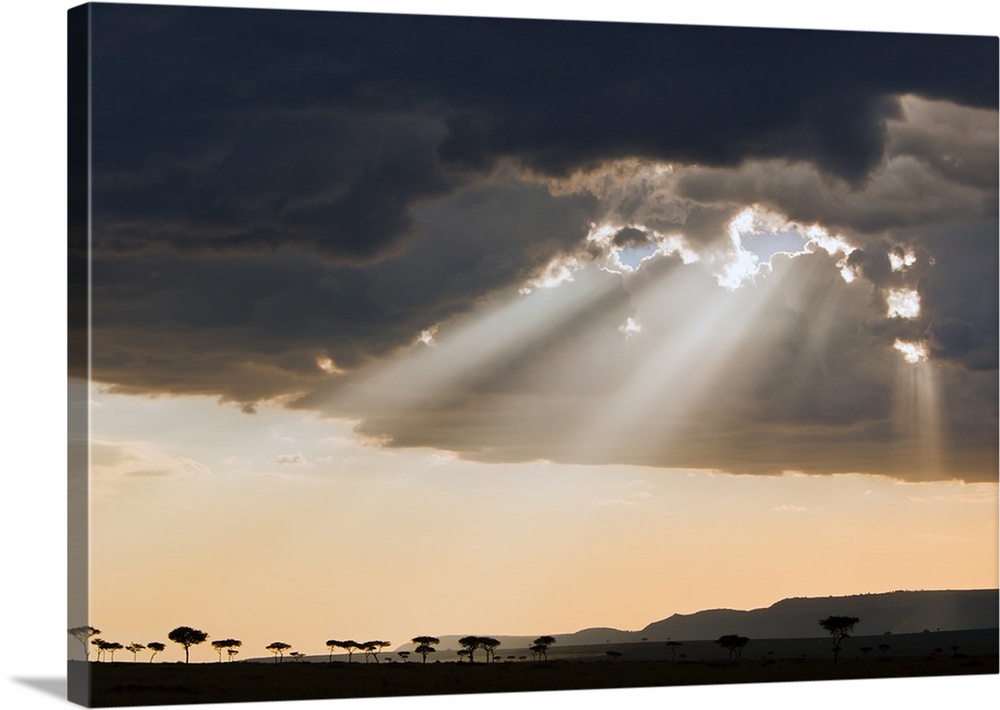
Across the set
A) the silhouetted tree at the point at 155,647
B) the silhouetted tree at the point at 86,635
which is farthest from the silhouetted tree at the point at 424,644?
the silhouetted tree at the point at 86,635

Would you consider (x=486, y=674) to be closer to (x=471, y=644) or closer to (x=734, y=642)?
(x=471, y=644)

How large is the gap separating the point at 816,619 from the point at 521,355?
2.95 meters

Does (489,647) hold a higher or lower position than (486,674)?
higher

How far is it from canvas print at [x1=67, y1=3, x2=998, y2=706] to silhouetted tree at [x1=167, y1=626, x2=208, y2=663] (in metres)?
0.05

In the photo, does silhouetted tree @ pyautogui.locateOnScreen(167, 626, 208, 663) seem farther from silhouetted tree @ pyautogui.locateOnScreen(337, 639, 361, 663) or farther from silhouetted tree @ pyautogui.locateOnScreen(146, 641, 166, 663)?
silhouetted tree @ pyautogui.locateOnScreen(337, 639, 361, 663)

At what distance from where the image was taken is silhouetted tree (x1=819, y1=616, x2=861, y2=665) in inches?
606

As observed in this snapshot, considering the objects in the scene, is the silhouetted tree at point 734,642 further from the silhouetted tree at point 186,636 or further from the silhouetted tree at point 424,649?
the silhouetted tree at point 186,636

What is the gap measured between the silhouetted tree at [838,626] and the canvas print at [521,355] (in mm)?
42

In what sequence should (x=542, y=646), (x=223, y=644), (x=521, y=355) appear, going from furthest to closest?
1. (x=521, y=355)
2. (x=542, y=646)
3. (x=223, y=644)

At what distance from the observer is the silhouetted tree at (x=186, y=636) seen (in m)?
14.1

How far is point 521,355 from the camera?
1498 cm

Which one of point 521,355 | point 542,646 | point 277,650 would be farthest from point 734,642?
point 277,650

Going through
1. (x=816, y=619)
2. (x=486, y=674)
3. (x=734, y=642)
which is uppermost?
(x=816, y=619)

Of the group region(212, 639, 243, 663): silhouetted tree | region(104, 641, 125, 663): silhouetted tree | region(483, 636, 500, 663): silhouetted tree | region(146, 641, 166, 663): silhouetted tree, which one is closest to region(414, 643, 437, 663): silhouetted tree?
region(483, 636, 500, 663): silhouetted tree
